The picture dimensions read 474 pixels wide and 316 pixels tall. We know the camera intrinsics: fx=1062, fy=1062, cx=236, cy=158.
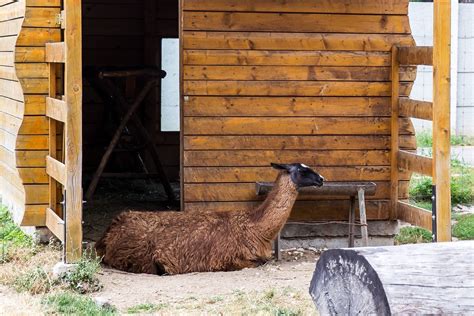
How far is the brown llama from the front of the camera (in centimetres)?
995

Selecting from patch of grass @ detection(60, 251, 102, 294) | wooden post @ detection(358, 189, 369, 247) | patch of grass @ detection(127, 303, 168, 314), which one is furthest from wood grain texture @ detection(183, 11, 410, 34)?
patch of grass @ detection(127, 303, 168, 314)

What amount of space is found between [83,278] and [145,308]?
99 centimetres

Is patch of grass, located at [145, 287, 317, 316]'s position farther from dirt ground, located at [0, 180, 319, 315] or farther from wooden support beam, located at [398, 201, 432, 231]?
wooden support beam, located at [398, 201, 432, 231]

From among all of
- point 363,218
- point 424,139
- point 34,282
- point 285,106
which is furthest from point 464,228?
point 424,139

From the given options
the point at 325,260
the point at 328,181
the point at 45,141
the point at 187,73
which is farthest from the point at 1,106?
the point at 325,260

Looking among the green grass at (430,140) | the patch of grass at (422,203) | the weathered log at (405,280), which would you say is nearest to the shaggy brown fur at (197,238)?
the patch of grass at (422,203)

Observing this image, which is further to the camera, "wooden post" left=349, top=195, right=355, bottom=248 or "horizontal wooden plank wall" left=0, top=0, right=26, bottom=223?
"wooden post" left=349, top=195, right=355, bottom=248

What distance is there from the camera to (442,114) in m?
9.30

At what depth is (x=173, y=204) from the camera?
13391 millimetres

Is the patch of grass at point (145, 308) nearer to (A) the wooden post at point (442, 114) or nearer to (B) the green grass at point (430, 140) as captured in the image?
(A) the wooden post at point (442, 114)

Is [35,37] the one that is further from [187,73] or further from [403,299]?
[403,299]

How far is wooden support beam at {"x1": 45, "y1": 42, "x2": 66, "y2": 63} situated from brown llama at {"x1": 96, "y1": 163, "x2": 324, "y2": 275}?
66.2 inches

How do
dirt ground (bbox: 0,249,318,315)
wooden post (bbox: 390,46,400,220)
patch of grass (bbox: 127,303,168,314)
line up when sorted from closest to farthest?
dirt ground (bbox: 0,249,318,315), patch of grass (bbox: 127,303,168,314), wooden post (bbox: 390,46,400,220)

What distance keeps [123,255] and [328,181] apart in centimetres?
240
